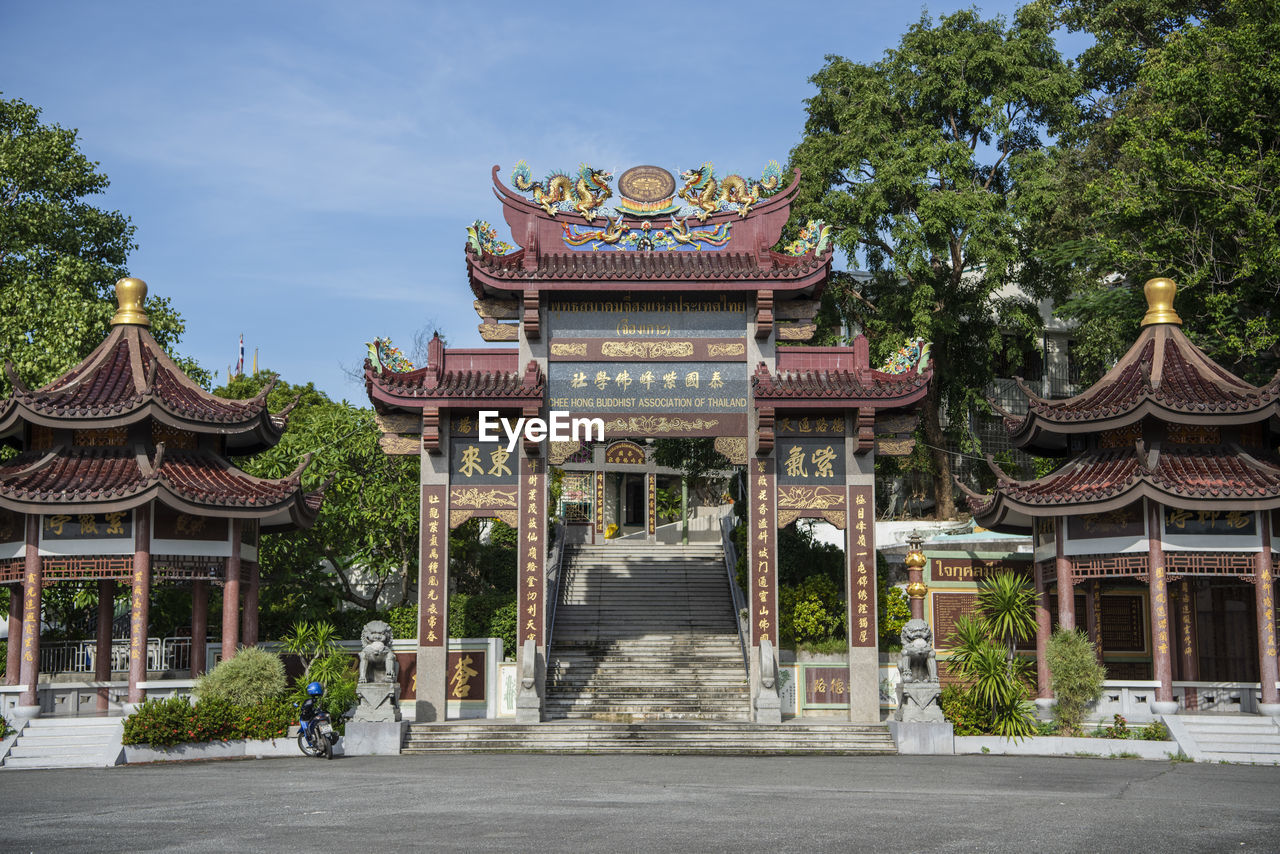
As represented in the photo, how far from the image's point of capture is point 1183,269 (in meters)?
24.1

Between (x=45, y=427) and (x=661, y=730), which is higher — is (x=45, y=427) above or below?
above

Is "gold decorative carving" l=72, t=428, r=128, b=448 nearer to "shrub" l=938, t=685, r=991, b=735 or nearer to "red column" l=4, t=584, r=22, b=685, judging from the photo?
"red column" l=4, t=584, r=22, b=685

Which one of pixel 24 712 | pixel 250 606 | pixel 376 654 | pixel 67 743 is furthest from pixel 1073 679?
pixel 24 712

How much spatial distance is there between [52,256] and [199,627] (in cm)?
1218

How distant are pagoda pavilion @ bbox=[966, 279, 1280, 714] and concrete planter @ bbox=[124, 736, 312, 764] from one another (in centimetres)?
1241

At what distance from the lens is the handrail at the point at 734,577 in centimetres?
2478

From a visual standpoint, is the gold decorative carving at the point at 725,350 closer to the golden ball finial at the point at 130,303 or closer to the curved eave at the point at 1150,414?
the curved eave at the point at 1150,414

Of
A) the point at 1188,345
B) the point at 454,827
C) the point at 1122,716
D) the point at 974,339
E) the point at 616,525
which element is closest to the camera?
the point at 454,827

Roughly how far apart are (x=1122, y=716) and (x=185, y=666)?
17.8m

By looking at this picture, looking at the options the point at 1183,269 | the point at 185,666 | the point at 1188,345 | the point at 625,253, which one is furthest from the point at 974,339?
the point at 185,666

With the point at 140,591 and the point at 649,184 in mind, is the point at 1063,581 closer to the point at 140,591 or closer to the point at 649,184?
the point at 649,184

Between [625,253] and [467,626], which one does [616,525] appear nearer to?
[467,626]

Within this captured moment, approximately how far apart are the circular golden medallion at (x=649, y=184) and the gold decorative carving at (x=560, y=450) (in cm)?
500

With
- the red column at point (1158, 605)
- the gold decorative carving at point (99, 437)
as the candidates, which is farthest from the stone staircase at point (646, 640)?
the gold decorative carving at point (99, 437)
